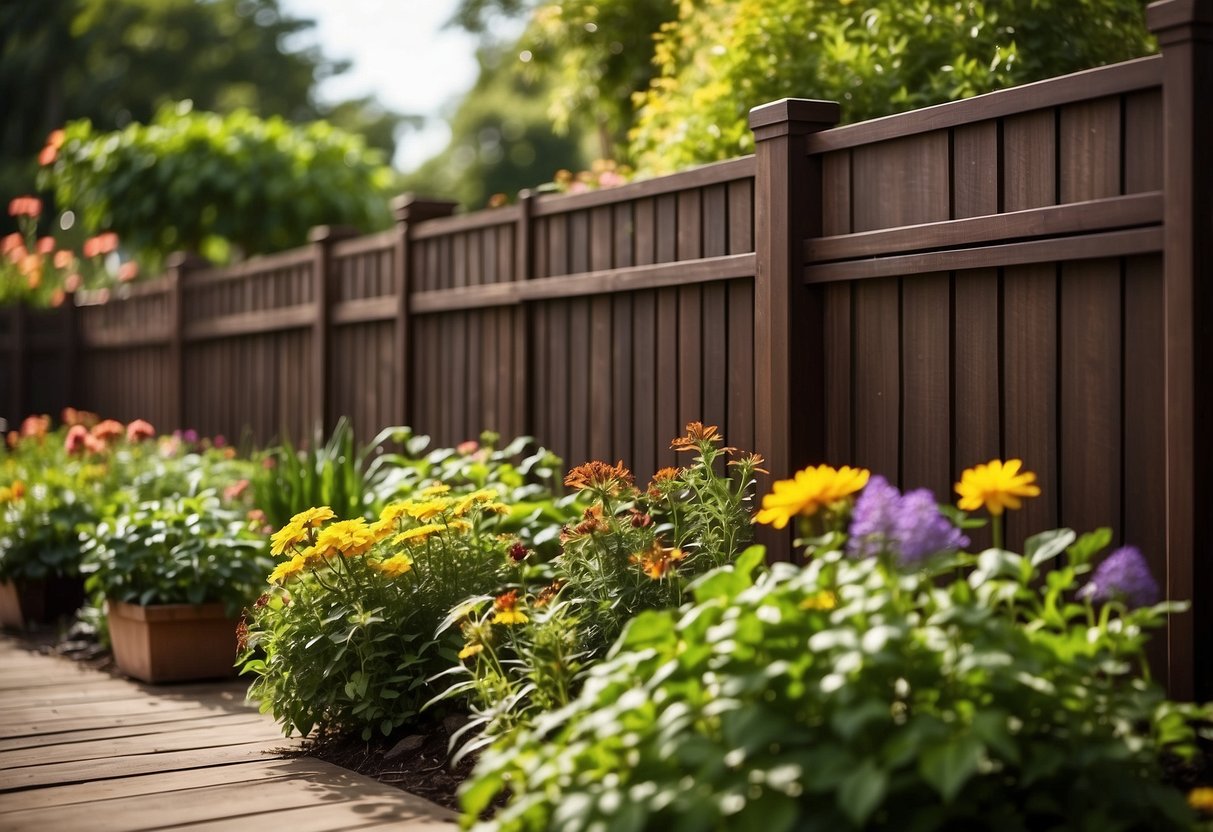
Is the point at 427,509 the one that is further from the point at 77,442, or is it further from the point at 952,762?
the point at 77,442

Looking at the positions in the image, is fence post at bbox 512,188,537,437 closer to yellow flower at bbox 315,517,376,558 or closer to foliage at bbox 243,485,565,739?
foliage at bbox 243,485,565,739

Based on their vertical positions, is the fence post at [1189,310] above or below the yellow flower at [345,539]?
above

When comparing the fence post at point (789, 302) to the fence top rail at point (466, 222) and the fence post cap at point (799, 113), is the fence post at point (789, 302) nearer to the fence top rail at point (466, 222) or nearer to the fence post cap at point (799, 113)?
the fence post cap at point (799, 113)

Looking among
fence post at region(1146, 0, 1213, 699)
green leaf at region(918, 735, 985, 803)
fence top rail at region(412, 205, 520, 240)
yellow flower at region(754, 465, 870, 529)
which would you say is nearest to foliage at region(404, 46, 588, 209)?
fence top rail at region(412, 205, 520, 240)

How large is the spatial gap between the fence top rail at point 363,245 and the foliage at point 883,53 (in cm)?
142

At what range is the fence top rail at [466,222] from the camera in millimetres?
5479

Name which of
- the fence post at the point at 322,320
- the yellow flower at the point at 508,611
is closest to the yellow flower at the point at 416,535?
the yellow flower at the point at 508,611

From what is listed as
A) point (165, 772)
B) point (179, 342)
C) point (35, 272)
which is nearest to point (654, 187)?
point (165, 772)

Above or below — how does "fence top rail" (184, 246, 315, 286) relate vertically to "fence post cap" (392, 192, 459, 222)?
below

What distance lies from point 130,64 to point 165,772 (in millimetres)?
23206

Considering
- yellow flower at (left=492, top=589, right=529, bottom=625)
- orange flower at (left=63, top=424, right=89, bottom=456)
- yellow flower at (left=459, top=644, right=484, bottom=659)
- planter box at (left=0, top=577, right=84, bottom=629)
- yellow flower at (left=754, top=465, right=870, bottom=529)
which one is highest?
orange flower at (left=63, top=424, right=89, bottom=456)

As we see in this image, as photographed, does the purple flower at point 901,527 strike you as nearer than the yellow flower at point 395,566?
Yes

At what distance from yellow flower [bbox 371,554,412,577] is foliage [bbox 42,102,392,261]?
7.10 meters

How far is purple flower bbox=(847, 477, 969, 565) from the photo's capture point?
7.66 ft
